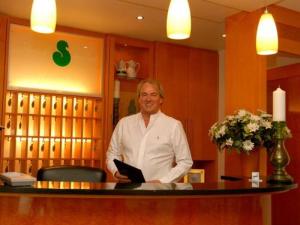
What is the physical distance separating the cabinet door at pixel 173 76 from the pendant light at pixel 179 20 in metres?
3.20

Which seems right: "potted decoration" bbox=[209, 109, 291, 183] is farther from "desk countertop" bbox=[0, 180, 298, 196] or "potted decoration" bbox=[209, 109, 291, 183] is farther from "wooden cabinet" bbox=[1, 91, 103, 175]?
"wooden cabinet" bbox=[1, 91, 103, 175]

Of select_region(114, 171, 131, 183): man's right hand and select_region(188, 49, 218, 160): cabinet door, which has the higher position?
select_region(188, 49, 218, 160): cabinet door

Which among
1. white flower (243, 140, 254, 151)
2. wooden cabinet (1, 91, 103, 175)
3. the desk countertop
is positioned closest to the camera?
the desk countertop

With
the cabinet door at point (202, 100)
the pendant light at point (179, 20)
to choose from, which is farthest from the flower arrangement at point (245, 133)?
the cabinet door at point (202, 100)

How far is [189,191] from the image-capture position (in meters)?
2.02

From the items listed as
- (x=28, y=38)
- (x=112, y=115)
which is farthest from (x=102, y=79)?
(x=28, y=38)

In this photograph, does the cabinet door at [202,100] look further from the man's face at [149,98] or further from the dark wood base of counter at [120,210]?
the dark wood base of counter at [120,210]

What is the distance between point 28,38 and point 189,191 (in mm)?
3672

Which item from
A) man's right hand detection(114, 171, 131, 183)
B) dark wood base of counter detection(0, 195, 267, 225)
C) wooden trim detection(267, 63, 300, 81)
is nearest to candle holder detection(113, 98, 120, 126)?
wooden trim detection(267, 63, 300, 81)

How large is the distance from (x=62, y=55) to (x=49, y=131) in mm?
984

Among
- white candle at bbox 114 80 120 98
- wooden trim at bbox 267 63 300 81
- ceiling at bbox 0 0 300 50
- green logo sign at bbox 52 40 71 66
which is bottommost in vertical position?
white candle at bbox 114 80 120 98

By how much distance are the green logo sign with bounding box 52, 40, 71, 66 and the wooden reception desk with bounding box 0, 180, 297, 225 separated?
132 inches

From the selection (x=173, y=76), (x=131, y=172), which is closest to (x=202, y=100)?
(x=173, y=76)

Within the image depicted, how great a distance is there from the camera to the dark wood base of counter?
203cm
